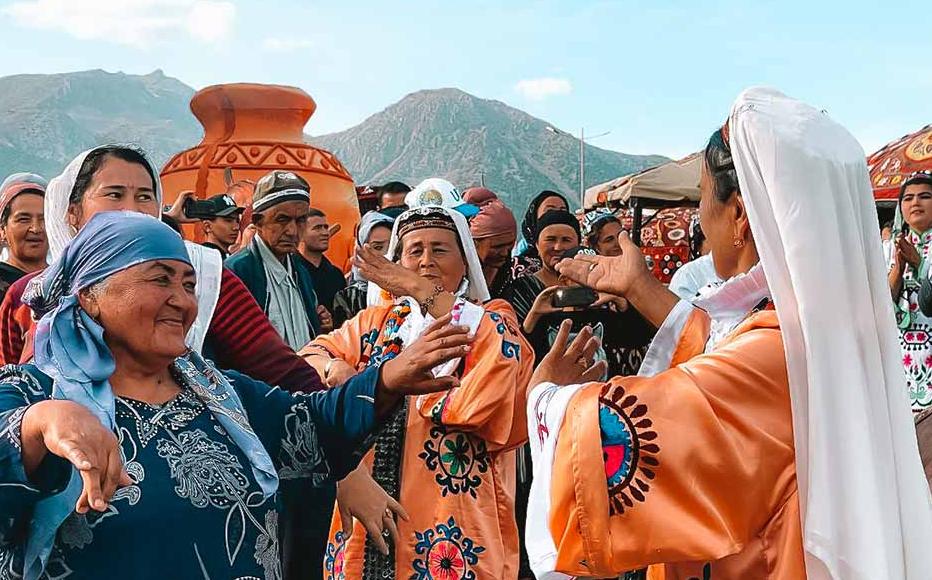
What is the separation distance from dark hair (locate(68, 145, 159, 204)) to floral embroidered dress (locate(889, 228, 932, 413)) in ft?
18.1

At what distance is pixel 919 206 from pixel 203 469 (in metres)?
6.14

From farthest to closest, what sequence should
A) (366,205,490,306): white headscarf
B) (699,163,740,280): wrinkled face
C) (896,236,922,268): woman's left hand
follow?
(896,236,922,268): woman's left hand < (366,205,490,306): white headscarf < (699,163,740,280): wrinkled face

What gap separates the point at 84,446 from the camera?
69.4 inches

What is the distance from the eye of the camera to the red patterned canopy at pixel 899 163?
10.6 m

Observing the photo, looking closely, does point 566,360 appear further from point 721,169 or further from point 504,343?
point 504,343

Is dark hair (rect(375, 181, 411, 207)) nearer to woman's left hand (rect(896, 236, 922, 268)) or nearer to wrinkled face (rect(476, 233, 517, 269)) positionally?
wrinkled face (rect(476, 233, 517, 269))

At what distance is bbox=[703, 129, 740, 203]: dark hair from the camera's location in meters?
2.27

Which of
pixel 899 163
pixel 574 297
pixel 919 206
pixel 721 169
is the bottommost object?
pixel 574 297

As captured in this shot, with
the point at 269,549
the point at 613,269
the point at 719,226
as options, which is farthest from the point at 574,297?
the point at 269,549

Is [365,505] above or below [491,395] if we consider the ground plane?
below

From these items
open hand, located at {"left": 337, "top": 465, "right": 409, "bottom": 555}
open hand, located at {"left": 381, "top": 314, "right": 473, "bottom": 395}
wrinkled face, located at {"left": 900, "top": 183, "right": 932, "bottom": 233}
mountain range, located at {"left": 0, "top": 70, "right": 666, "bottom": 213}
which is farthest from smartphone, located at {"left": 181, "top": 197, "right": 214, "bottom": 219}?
mountain range, located at {"left": 0, "top": 70, "right": 666, "bottom": 213}

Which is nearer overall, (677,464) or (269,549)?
(677,464)

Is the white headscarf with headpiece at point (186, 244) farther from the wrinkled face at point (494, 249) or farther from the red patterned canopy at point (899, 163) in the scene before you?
the red patterned canopy at point (899, 163)

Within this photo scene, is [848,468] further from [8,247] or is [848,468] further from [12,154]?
[12,154]
